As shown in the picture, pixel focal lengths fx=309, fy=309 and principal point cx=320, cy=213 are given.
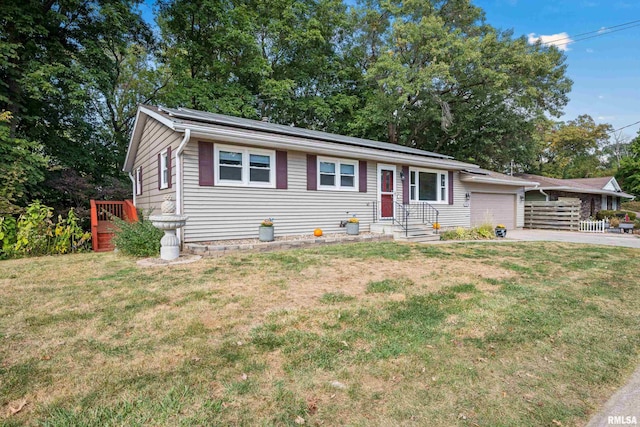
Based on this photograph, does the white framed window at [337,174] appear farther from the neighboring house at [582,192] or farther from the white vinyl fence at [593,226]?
the white vinyl fence at [593,226]

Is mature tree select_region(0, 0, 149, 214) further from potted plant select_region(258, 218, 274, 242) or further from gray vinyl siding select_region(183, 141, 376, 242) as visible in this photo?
potted plant select_region(258, 218, 274, 242)

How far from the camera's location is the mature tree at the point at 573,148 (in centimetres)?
3375

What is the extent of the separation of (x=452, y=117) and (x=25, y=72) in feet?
66.8

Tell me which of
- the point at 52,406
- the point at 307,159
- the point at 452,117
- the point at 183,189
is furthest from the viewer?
the point at 452,117

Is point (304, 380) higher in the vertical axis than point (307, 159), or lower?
lower

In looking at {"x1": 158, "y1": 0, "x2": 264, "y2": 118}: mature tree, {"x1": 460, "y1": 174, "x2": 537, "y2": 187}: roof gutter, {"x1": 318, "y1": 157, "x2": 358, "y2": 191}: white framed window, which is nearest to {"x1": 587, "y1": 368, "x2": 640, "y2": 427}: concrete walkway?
{"x1": 318, "y1": 157, "x2": 358, "y2": 191}: white framed window

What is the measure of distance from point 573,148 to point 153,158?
140 ft

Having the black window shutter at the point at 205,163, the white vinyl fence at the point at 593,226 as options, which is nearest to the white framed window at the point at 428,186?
the black window shutter at the point at 205,163

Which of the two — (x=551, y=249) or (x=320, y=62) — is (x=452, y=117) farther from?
(x=551, y=249)

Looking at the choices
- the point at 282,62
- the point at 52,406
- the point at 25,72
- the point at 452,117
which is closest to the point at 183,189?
the point at 52,406

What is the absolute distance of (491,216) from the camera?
48.5 ft

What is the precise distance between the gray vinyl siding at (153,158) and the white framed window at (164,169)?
0.49 ft

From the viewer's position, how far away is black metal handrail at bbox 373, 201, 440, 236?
37.7 ft

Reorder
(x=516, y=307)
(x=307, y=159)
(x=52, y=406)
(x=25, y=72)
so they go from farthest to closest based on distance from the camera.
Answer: (x=25, y=72)
(x=307, y=159)
(x=516, y=307)
(x=52, y=406)
